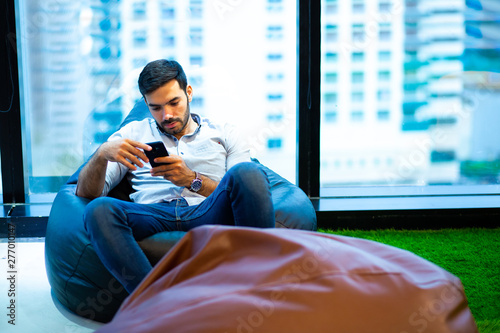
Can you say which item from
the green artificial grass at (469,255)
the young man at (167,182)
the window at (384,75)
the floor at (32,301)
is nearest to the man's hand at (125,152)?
the young man at (167,182)

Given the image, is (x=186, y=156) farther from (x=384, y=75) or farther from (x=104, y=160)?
(x=384, y=75)

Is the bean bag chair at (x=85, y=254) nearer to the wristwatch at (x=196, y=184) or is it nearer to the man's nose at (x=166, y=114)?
the wristwatch at (x=196, y=184)

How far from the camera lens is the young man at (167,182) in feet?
5.98

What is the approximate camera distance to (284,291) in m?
1.01

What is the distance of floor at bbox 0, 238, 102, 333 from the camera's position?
2.03 metres

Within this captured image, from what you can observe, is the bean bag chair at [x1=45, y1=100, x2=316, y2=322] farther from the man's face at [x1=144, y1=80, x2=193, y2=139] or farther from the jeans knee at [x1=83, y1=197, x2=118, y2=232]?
the man's face at [x1=144, y1=80, x2=193, y2=139]

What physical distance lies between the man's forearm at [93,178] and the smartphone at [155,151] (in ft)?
0.63

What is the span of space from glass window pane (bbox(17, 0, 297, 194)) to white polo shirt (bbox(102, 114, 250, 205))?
109 centimetres

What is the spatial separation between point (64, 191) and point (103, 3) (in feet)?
5.13

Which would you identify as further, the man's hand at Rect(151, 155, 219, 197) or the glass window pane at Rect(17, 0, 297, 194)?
the glass window pane at Rect(17, 0, 297, 194)

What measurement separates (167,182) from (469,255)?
5.53 feet

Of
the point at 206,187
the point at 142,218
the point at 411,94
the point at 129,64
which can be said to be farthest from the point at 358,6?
the point at 142,218

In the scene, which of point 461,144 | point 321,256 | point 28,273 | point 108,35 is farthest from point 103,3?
point 321,256

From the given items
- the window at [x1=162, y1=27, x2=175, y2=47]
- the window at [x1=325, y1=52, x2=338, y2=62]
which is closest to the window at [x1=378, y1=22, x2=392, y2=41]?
the window at [x1=325, y1=52, x2=338, y2=62]
